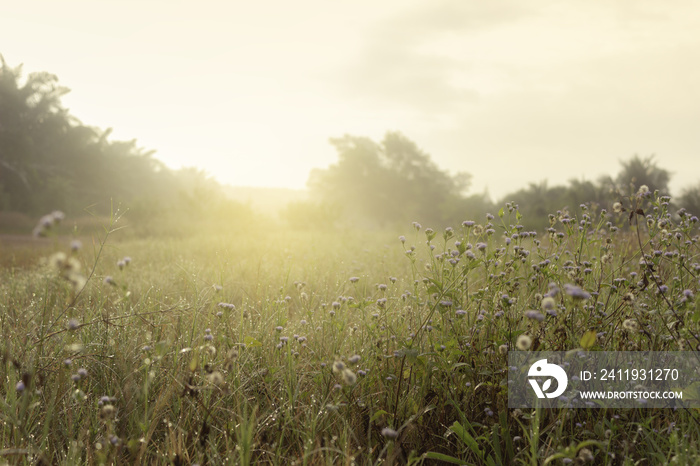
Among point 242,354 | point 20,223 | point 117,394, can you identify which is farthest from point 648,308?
point 20,223

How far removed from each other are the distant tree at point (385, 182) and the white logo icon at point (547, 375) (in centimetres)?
2240

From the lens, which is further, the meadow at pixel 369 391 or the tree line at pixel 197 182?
the tree line at pixel 197 182

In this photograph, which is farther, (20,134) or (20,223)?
(20,134)

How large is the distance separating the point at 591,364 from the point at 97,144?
1050 inches

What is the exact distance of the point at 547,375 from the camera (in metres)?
1.87

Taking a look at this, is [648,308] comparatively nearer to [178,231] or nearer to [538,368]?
[538,368]

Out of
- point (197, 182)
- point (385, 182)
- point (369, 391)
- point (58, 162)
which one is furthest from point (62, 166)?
point (369, 391)

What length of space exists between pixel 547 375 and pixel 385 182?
75.8 ft

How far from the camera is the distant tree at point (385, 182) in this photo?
80.7 ft

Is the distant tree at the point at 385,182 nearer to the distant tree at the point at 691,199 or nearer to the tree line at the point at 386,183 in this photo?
the tree line at the point at 386,183

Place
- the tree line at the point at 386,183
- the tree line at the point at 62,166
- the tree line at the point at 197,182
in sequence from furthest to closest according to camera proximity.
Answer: the tree line at the point at 386,183, the tree line at the point at 62,166, the tree line at the point at 197,182

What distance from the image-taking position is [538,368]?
Result: 1.85 m

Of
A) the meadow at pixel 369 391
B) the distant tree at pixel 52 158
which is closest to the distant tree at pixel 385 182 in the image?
the distant tree at pixel 52 158

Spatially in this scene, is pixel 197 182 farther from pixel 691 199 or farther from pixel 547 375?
pixel 547 375
